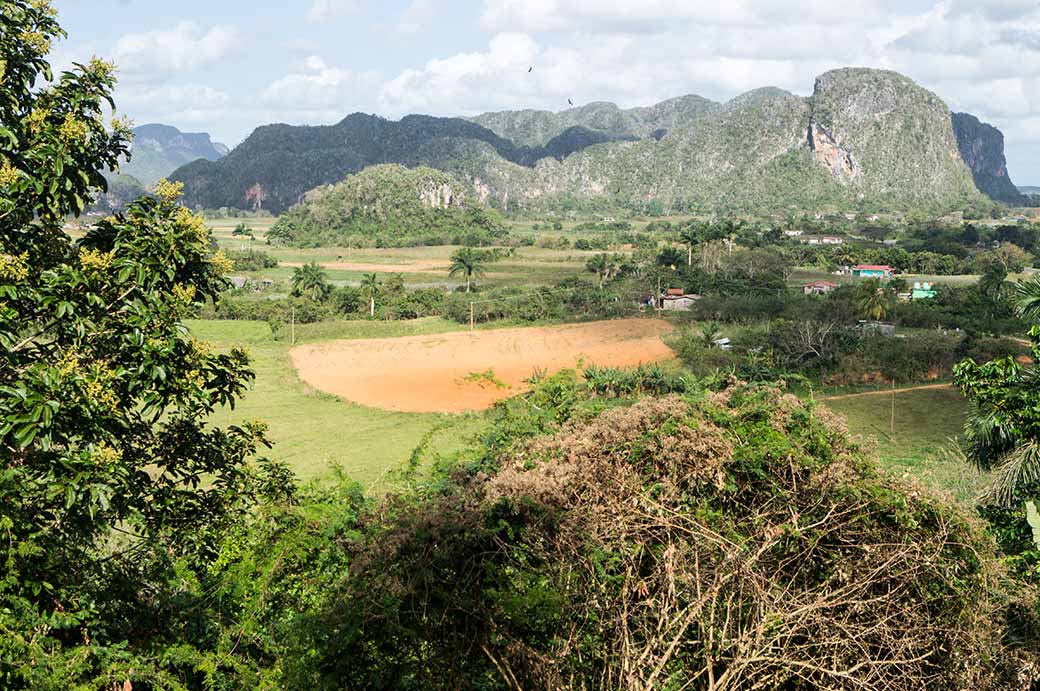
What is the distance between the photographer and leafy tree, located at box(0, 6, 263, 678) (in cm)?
406

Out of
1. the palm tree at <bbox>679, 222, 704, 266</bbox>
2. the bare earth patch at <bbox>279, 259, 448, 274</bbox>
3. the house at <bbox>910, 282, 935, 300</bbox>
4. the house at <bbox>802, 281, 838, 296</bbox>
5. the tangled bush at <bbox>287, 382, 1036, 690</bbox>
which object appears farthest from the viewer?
the bare earth patch at <bbox>279, 259, 448, 274</bbox>

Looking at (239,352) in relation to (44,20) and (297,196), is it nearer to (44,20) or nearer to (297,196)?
(44,20)

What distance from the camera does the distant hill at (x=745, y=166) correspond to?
118 metres

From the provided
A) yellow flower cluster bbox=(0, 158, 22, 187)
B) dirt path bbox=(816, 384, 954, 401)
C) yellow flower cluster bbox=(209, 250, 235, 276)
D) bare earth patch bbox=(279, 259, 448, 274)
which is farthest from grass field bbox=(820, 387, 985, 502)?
bare earth patch bbox=(279, 259, 448, 274)

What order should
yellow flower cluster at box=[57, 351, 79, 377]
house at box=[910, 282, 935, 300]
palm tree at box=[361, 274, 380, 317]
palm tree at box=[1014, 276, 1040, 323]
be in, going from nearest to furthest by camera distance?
1. yellow flower cluster at box=[57, 351, 79, 377]
2. palm tree at box=[1014, 276, 1040, 323]
3. palm tree at box=[361, 274, 380, 317]
4. house at box=[910, 282, 935, 300]

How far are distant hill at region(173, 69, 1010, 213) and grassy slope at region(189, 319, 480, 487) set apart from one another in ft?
302

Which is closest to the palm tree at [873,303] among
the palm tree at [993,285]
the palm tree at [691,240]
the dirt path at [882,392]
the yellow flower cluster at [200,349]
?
the palm tree at [993,285]

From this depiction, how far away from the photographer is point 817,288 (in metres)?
40.6

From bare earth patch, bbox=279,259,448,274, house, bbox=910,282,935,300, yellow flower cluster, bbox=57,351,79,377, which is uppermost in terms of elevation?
yellow flower cluster, bbox=57,351,79,377

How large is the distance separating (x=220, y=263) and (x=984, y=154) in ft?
559

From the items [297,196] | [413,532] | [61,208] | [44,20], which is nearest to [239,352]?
A: [61,208]

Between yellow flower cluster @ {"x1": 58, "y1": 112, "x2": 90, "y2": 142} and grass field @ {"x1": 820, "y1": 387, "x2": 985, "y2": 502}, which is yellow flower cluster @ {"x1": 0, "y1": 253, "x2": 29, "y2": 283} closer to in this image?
yellow flower cluster @ {"x1": 58, "y1": 112, "x2": 90, "y2": 142}

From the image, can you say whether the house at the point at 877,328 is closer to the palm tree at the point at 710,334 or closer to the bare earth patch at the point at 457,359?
the palm tree at the point at 710,334

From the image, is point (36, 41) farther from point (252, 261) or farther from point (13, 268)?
point (252, 261)
